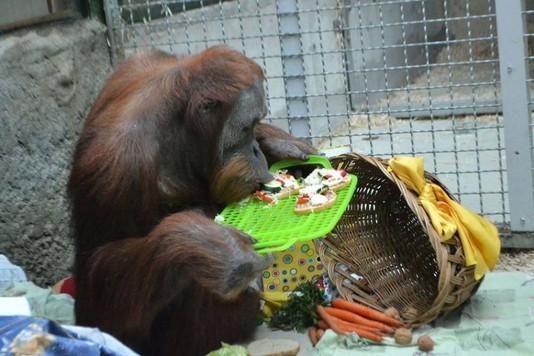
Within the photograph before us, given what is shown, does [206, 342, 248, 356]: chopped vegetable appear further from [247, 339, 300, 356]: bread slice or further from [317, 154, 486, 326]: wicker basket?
[317, 154, 486, 326]: wicker basket

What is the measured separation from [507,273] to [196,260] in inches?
55.2

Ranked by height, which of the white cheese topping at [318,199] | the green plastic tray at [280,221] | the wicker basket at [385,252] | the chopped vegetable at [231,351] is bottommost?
the chopped vegetable at [231,351]

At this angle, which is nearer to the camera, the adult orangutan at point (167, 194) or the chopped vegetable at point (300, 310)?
the adult orangutan at point (167, 194)

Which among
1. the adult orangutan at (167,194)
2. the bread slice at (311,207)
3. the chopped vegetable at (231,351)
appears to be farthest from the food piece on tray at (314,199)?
the chopped vegetable at (231,351)

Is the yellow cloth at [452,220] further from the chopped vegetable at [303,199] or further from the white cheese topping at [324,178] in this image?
the chopped vegetable at [303,199]

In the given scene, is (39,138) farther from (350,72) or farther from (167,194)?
(350,72)

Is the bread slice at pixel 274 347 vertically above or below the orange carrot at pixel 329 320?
below

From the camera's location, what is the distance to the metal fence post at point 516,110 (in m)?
3.18

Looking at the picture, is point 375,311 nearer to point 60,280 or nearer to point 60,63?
point 60,280

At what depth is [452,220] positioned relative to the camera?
268 centimetres

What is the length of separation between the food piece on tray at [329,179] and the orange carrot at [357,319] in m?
0.44

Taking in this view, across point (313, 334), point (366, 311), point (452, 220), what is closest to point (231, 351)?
point (313, 334)

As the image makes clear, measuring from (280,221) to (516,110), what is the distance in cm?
130

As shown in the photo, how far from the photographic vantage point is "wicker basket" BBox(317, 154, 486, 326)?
2736 mm
